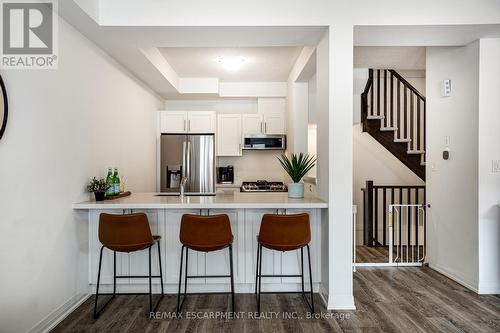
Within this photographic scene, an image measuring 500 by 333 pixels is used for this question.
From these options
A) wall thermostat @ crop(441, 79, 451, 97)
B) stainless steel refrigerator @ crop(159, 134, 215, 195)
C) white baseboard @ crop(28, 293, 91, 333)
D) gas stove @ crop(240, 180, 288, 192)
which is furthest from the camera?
gas stove @ crop(240, 180, 288, 192)

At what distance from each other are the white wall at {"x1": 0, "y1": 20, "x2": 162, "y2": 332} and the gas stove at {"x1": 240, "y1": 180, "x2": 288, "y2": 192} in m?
2.35

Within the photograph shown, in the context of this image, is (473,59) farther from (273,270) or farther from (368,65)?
(273,270)

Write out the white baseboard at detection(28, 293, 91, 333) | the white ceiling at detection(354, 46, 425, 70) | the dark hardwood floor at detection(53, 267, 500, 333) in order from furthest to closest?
1. the white ceiling at detection(354, 46, 425, 70)
2. the dark hardwood floor at detection(53, 267, 500, 333)
3. the white baseboard at detection(28, 293, 91, 333)

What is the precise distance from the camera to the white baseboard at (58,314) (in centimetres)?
220

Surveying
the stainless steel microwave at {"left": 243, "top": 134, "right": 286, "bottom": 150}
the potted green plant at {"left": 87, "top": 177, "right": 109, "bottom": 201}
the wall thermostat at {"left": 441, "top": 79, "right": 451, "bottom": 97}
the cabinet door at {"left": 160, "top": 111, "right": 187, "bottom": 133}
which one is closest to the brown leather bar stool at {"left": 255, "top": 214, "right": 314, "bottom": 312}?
the potted green plant at {"left": 87, "top": 177, "right": 109, "bottom": 201}

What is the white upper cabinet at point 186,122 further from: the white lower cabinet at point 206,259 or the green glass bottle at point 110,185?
the white lower cabinet at point 206,259

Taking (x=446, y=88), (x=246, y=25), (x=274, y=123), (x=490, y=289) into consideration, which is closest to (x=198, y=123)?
(x=274, y=123)

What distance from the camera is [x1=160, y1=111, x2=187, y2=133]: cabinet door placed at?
519 cm

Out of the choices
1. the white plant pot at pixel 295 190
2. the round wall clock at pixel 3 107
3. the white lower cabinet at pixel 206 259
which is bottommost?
the white lower cabinet at pixel 206 259

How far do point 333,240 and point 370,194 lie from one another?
233 cm

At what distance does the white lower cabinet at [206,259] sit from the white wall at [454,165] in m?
1.65

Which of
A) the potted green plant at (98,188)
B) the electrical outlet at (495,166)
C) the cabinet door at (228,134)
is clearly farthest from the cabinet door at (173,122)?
the electrical outlet at (495,166)

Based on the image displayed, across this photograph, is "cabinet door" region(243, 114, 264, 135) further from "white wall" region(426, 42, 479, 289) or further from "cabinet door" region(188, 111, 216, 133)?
"white wall" region(426, 42, 479, 289)

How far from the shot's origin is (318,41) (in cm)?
293
